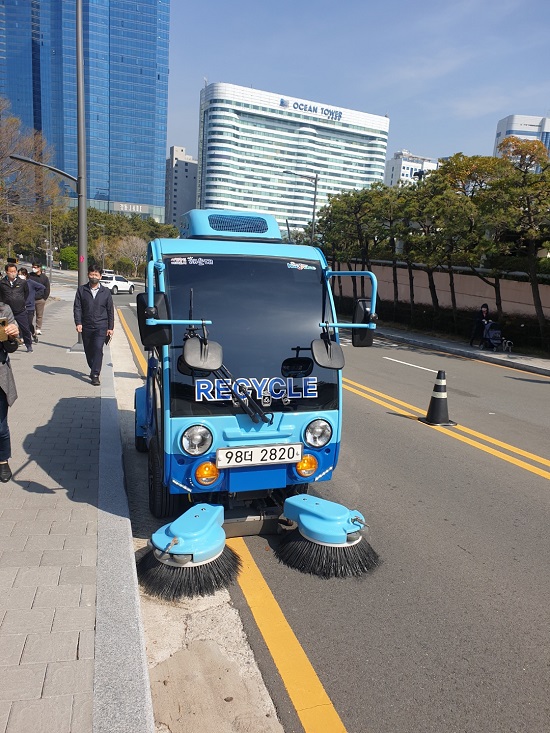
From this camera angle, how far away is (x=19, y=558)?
11.9 ft

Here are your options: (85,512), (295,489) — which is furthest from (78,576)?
(295,489)

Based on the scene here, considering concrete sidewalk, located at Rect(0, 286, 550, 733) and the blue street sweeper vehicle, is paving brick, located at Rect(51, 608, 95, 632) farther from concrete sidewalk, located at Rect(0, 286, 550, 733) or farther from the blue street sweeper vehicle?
the blue street sweeper vehicle

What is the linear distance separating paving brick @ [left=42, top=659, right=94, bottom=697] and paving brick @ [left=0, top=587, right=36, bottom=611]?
575mm

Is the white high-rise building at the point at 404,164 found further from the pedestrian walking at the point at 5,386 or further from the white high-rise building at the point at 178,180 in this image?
the pedestrian walking at the point at 5,386

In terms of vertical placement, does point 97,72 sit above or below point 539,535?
above

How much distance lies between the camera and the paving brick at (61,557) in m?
3.60

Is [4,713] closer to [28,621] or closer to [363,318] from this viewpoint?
[28,621]

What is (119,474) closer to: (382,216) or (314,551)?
(314,551)

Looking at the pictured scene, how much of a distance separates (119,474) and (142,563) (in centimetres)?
161

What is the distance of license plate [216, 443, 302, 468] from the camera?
393cm

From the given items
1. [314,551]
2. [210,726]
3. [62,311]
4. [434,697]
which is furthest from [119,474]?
[62,311]

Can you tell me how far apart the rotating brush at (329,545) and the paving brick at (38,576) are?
1.57 m

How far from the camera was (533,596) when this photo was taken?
3789 mm

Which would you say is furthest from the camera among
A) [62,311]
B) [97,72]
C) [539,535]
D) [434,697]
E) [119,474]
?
[97,72]
